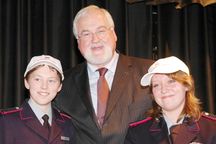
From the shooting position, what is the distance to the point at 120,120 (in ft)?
7.99

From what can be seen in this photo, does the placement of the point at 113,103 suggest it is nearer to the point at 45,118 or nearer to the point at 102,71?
the point at 102,71

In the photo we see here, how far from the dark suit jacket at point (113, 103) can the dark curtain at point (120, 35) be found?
0.77 metres

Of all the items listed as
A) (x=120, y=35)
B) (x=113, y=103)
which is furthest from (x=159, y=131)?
(x=120, y=35)

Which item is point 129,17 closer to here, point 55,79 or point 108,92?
point 108,92

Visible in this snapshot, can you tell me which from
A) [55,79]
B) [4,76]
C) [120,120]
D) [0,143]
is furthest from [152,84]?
[4,76]

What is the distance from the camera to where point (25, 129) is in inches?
85.1

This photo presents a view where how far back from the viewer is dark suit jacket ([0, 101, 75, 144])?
2.13 meters

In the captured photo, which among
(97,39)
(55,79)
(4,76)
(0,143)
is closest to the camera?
(0,143)

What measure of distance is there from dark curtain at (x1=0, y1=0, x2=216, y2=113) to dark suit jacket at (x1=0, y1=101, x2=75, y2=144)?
1075mm

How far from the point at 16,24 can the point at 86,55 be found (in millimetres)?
945

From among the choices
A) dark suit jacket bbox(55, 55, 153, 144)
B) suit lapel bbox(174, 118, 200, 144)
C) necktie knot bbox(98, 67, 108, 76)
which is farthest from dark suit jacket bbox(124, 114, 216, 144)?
necktie knot bbox(98, 67, 108, 76)

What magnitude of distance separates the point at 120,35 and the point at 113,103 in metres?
1.19

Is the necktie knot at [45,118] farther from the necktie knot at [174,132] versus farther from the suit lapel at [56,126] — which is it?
the necktie knot at [174,132]

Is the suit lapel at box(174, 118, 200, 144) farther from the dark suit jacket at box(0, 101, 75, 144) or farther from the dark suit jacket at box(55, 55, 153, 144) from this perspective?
the dark suit jacket at box(0, 101, 75, 144)
